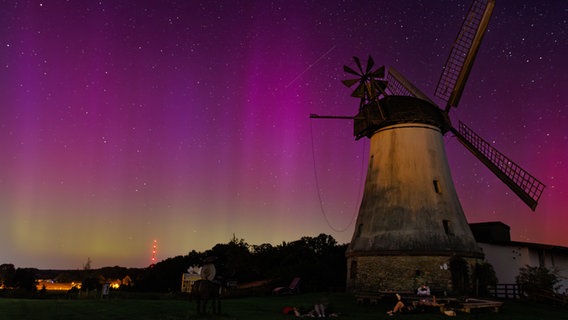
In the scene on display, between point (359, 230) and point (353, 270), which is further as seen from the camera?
point (359, 230)

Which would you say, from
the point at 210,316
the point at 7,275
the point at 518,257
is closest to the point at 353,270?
Answer: the point at 518,257

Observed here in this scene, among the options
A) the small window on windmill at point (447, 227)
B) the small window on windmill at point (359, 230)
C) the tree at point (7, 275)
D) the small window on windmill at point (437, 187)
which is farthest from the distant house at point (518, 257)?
the tree at point (7, 275)

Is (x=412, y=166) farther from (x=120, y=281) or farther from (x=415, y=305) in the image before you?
(x=120, y=281)

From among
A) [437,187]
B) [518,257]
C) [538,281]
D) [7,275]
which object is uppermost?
[437,187]

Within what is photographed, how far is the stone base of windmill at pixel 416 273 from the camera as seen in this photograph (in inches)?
882

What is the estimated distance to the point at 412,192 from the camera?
25.1 meters

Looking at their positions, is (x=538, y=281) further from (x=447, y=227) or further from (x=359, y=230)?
(x=359, y=230)

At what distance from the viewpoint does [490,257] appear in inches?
1177

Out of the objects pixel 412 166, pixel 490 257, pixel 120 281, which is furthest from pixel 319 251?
pixel 120 281

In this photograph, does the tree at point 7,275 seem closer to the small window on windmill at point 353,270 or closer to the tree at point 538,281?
the small window on windmill at point 353,270

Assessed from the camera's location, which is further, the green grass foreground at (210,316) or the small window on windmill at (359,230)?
the small window on windmill at (359,230)

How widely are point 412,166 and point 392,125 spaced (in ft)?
9.98

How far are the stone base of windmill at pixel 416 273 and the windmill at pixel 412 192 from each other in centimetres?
5

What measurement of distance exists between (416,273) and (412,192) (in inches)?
191
